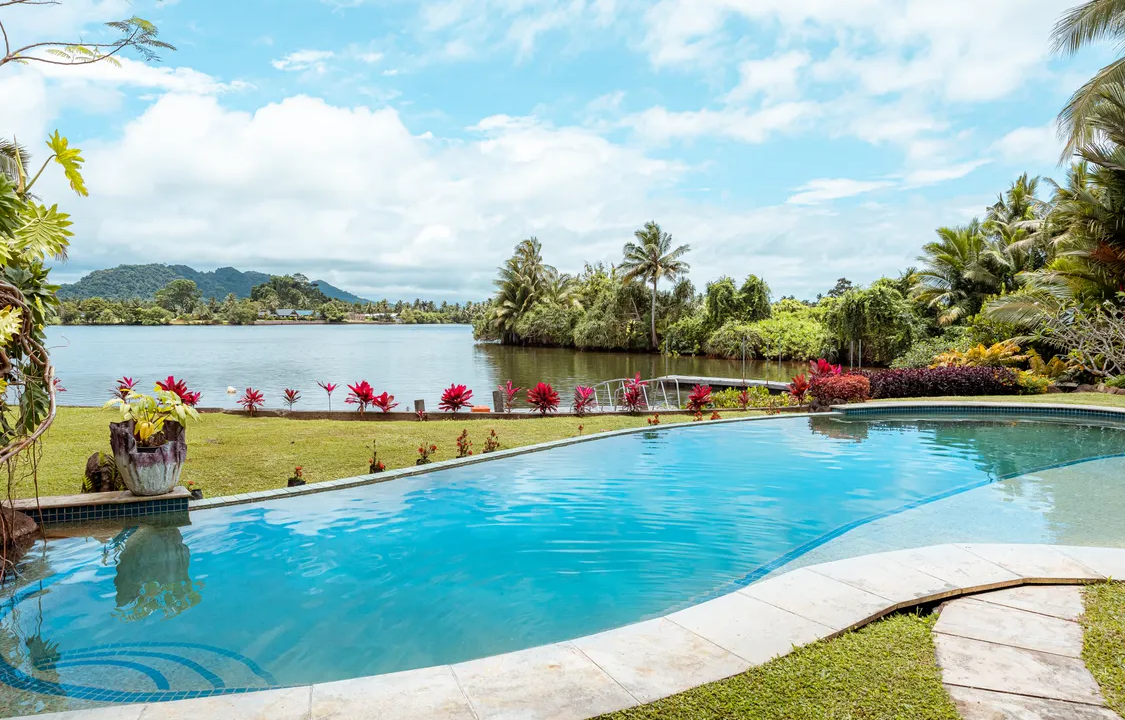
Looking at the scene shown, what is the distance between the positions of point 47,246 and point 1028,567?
6.75 m

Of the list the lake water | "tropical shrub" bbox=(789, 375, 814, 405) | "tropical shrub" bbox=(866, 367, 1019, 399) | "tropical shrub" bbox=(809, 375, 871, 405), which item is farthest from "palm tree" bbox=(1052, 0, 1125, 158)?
the lake water

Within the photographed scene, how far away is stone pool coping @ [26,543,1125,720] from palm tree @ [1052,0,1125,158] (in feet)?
46.9

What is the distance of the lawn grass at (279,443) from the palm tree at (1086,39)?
33.7 feet

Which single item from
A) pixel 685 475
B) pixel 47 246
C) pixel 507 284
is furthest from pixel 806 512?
pixel 507 284

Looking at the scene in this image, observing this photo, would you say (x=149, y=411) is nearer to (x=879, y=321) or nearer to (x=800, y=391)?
(x=800, y=391)

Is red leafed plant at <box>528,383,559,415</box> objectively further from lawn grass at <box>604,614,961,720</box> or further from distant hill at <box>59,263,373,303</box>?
distant hill at <box>59,263,373,303</box>

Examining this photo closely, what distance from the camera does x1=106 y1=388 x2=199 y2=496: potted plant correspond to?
6.10 metres

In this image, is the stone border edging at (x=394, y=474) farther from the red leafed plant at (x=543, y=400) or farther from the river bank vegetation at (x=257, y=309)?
the river bank vegetation at (x=257, y=309)

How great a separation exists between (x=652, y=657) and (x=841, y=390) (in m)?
13.2

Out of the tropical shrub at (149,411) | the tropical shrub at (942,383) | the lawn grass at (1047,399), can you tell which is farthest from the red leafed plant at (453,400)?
the tropical shrub at (942,383)

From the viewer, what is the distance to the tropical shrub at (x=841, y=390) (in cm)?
1490

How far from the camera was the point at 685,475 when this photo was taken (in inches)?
339

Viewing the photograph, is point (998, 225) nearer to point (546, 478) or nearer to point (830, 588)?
point (546, 478)

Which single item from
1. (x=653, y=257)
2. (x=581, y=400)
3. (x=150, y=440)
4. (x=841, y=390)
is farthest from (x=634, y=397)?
(x=653, y=257)
